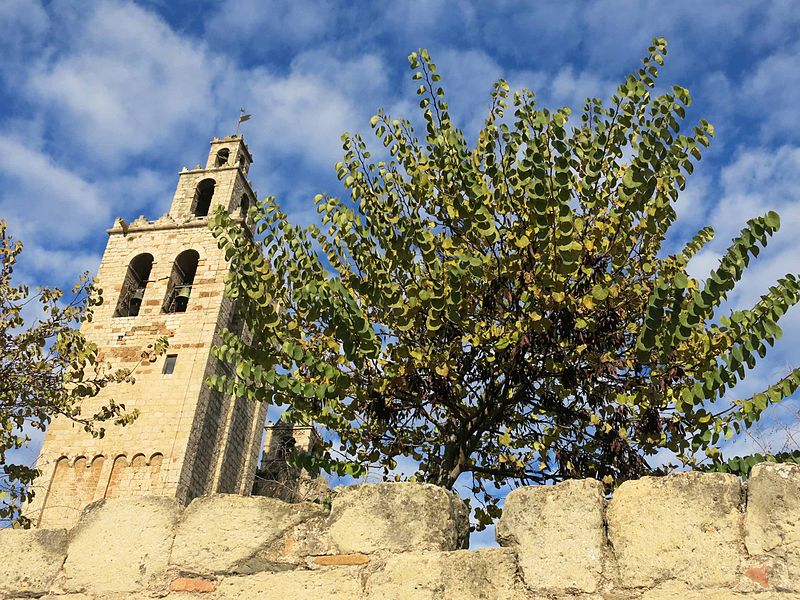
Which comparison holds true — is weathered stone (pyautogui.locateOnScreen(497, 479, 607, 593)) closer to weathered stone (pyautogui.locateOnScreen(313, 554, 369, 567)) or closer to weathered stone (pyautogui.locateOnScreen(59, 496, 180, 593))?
weathered stone (pyautogui.locateOnScreen(313, 554, 369, 567))

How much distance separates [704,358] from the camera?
581cm

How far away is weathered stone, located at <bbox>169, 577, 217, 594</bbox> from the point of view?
10.0 ft

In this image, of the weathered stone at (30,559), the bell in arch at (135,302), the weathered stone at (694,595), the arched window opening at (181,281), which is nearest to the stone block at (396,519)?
the weathered stone at (694,595)

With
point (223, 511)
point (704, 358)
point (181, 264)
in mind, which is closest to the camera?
point (223, 511)

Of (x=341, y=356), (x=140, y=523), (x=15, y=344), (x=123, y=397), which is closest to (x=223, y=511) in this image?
(x=140, y=523)

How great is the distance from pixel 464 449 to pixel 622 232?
2.08m

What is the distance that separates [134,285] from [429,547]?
3372 centimetres

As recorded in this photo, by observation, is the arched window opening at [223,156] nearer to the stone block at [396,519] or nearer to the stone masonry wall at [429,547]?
the stone masonry wall at [429,547]

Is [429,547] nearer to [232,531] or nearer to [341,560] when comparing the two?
[341,560]

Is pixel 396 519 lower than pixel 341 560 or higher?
higher

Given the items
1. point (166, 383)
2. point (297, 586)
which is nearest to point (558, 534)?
point (297, 586)

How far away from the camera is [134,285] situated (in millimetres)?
34656

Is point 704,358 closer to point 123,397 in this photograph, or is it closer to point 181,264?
point 123,397

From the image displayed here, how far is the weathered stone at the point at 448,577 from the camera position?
109 inches
